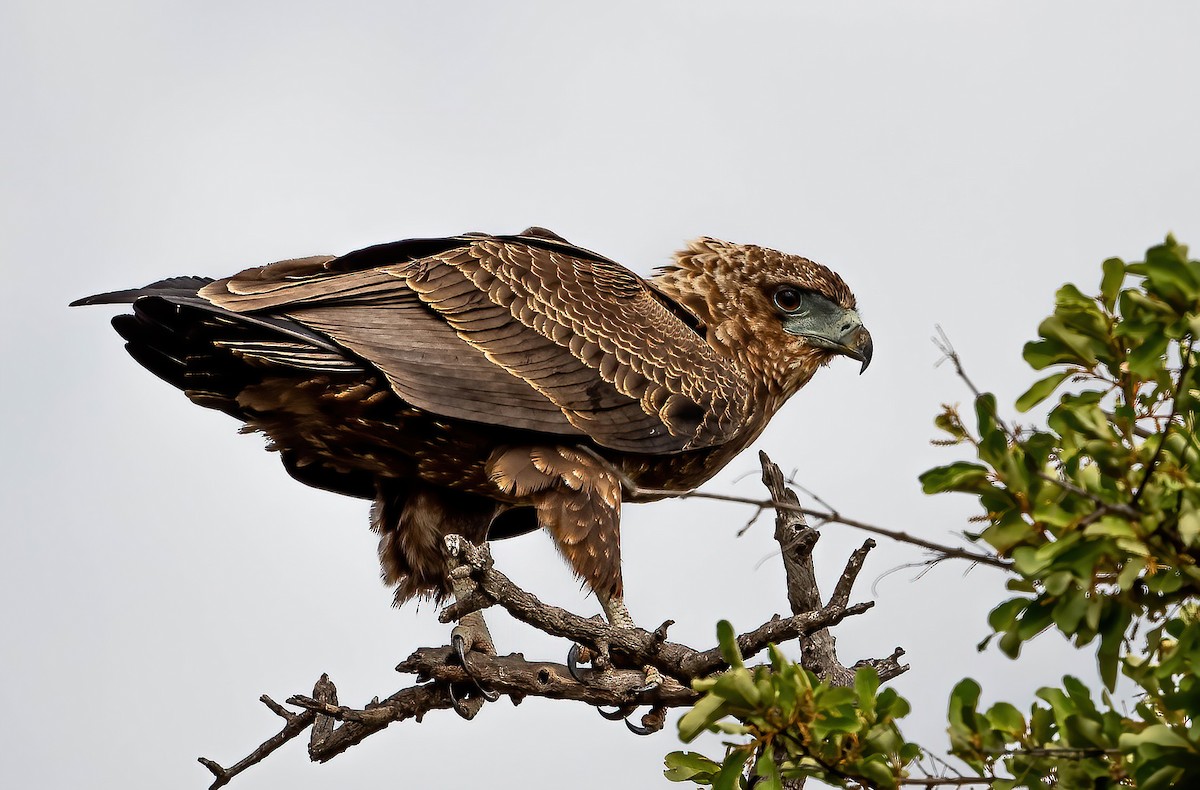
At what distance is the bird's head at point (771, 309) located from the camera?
620cm

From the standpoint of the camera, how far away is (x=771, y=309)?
247 inches

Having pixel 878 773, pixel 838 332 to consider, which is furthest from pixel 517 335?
pixel 878 773

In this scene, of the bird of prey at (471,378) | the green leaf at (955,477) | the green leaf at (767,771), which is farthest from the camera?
the bird of prey at (471,378)

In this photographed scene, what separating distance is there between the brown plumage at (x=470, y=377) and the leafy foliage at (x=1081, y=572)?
219 cm

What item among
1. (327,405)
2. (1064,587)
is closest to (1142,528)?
(1064,587)

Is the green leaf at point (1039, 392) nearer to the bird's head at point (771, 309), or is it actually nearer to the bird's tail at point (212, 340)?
the bird's tail at point (212, 340)

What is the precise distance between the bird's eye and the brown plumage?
13 cm

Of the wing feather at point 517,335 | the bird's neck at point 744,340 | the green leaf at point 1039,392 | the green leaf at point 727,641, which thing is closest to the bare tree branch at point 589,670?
the wing feather at point 517,335

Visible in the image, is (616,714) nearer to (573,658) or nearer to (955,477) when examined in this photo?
(573,658)

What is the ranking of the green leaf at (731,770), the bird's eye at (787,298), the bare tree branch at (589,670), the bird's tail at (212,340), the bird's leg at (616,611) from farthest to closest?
1. the bird's eye at (787,298)
2. the bird's leg at (616,611)
3. the bird's tail at (212,340)
4. the bare tree branch at (589,670)
5. the green leaf at (731,770)

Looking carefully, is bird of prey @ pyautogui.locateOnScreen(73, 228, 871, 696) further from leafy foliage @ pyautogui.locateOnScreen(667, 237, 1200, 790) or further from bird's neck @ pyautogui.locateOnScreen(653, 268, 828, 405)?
leafy foliage @ pyautogui.locateOnScreen(667, 237, 1200, 790)

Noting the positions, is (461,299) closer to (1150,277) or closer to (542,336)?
(542,336)

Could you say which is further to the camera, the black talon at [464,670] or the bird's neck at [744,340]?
the bird's neck at [744,340]

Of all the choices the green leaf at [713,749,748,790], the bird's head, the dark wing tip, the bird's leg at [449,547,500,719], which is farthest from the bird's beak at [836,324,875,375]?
the green leaf at [713,749,748,790]
